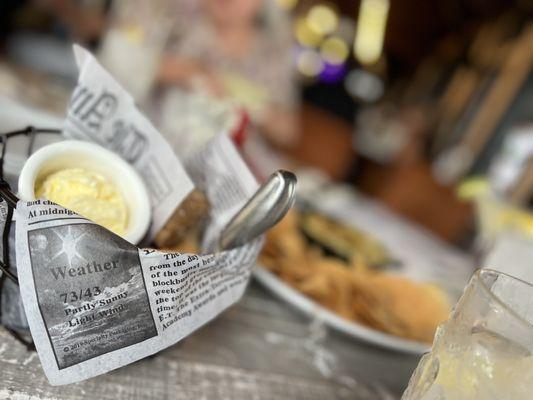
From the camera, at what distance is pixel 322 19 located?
17.8 feet

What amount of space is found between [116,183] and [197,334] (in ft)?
0.80

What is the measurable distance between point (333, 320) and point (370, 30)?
A: 506cm

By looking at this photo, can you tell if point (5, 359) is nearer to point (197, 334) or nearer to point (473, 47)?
point (197, 334)

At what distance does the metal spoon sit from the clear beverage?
0.64 ft

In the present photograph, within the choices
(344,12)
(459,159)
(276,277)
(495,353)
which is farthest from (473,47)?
(495,353)

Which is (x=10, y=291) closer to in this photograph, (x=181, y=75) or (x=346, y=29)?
(x=181, y=75)

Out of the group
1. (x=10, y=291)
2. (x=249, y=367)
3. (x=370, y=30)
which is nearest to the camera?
(x=10, y=291)

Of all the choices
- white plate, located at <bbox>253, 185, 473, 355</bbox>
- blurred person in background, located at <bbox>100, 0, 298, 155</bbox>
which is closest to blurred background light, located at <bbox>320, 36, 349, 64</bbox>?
blurred person in background, located at <bbox>100, 0, 298, 155</bbox>

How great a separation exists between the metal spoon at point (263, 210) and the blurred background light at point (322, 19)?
513 centimetres

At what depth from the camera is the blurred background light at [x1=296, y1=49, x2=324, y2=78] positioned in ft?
18.3

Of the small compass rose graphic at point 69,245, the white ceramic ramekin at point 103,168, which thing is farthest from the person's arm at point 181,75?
the small compass rose graphic at point 69,245

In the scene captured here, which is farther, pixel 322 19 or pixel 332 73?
pixel 332 73

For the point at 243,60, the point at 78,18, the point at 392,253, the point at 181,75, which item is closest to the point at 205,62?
the point at 243,60

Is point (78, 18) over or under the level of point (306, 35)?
under
